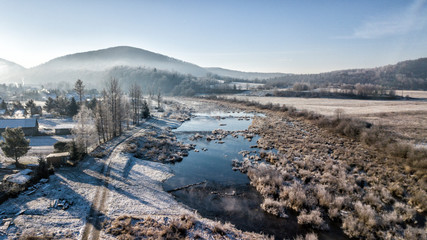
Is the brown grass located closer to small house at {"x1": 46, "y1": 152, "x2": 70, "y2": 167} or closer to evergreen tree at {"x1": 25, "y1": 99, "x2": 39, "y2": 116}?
small house at {"x1": 46, "y1": 152, "x2": 70, "y2": 167}

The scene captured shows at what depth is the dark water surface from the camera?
13.9 meters

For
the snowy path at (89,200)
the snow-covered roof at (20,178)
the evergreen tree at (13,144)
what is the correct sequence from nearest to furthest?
the snowy path at (89,200), the snow-covered roof at (20,178), the evergreen tree at (13,144)

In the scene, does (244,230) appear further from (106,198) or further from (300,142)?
(300,142)

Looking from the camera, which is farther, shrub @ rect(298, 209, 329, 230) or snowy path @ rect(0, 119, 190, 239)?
shrub @ rect(298, 209, 329, 230)

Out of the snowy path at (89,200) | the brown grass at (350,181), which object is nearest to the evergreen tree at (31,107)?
the snowy path at (89,200)

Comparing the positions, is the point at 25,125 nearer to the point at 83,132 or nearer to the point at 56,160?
the point at 83,132

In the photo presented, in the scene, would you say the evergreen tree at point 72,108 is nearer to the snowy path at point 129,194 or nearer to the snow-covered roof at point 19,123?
the snow-covered roof at point 19,123

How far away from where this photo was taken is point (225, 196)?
59.3ft

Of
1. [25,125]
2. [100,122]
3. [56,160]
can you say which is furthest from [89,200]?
[25,125]

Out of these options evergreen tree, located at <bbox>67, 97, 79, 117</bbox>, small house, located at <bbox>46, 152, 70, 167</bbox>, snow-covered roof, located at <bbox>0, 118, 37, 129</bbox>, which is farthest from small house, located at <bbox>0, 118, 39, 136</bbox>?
small house, located at <bbox>46, 152, 70, 167</bbox>

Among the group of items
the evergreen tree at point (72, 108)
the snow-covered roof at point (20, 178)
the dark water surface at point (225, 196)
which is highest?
the evergreen tree at point (72, 108)

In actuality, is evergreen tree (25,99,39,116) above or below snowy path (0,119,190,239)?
above

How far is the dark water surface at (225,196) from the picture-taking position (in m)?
13.9

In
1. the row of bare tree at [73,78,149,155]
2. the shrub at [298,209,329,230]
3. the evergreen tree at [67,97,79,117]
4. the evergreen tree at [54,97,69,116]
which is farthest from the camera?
the evergreen tree at [54,97,69,116]
